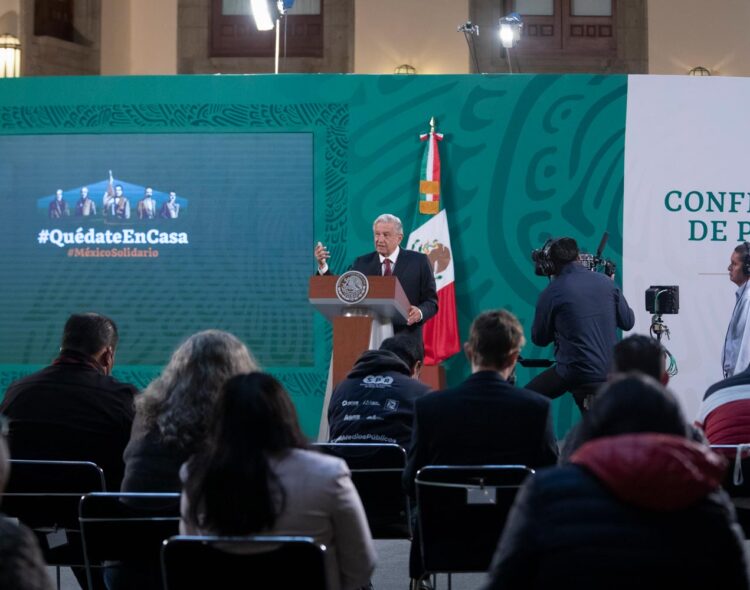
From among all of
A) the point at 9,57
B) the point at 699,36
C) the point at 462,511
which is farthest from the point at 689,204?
the point at 9,57

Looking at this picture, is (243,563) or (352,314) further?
(352,314)

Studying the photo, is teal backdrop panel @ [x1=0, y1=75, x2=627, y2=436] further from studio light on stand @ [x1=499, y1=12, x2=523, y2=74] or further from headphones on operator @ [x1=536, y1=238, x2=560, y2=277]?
headphones on operator @ [x1=536, y1=238, x2=560, y2=277]

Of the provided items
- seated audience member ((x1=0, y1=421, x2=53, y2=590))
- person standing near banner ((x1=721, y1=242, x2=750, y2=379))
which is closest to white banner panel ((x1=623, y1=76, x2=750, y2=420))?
person standing near banner ((x1=721, y1=242, x2=750, y2=379))

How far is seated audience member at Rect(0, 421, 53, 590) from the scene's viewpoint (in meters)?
1.83

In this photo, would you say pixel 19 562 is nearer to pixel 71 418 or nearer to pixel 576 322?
pixel 71 418

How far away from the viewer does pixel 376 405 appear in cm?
476

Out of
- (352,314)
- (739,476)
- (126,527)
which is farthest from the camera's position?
(352,314)

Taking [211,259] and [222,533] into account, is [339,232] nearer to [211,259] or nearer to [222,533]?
[211,259]

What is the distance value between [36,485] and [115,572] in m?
0.71

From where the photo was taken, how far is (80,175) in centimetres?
1070

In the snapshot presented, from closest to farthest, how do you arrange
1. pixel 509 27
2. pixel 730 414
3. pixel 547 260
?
pixel 730 414
pixel 547 260
pixel 509 27

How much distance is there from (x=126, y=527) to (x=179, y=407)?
359mm

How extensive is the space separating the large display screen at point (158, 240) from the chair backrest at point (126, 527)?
279 inches

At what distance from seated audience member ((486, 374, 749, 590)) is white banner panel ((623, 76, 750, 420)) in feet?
27.9
